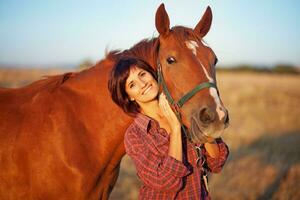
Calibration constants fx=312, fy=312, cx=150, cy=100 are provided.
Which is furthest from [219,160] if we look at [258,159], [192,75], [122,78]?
[258,159]

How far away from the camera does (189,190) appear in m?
2.42

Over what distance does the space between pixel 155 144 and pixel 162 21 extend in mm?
1010

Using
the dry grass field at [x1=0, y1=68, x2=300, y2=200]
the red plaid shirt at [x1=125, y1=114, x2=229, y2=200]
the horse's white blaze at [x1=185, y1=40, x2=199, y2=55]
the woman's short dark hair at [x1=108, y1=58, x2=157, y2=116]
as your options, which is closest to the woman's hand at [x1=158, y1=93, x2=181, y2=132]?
the red plaid shirt at [x1=125, y1=114, x2=229, y2=200]

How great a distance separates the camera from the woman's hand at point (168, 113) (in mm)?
2336

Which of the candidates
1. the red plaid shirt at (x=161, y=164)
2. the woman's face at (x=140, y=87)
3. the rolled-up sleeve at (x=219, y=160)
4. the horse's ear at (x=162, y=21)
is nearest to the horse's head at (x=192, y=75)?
the horse's ear at (x=162, y=21)

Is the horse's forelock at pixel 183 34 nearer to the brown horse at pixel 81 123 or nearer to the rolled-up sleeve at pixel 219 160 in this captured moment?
the brown horse at pixel 81 123

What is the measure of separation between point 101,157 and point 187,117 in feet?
2.91

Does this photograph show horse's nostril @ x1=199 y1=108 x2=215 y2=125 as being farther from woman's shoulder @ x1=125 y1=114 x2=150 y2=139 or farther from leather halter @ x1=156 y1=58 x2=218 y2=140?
woman's shoulder @ x1=125 y1=114 x2=150 y2=139

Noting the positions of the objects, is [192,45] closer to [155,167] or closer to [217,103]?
[217,103]

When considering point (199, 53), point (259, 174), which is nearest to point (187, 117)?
point (199, 53)

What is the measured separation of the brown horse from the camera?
2412 mm

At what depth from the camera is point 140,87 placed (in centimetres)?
249

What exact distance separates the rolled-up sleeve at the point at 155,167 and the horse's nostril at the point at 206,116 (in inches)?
13.4

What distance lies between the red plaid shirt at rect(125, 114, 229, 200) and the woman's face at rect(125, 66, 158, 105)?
16 centimetres
